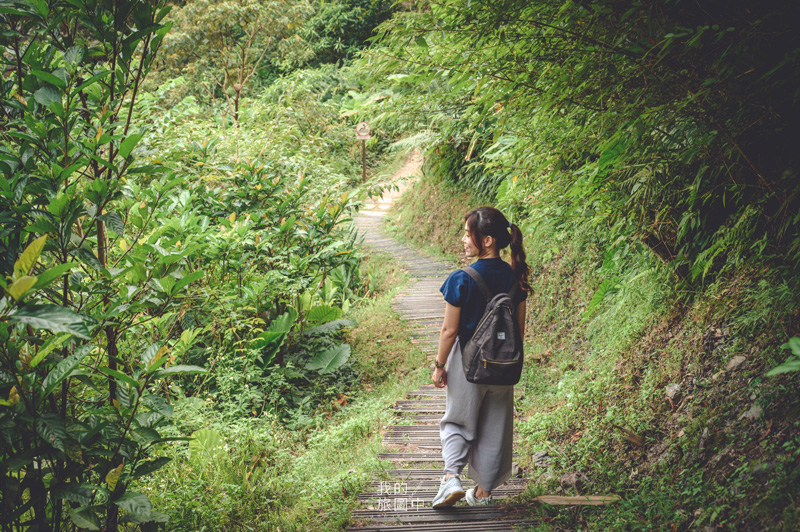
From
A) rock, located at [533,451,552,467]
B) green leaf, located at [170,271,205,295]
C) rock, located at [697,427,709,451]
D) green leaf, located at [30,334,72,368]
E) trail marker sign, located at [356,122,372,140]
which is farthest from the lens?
trail marker sign, located at [356,122,372,140]

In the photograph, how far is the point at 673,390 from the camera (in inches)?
136

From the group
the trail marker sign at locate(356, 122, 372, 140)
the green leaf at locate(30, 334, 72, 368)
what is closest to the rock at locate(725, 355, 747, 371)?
the green leaf at locate(30, 334, 72, 368)

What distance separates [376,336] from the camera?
754 cm

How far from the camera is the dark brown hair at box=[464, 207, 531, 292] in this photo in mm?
3385

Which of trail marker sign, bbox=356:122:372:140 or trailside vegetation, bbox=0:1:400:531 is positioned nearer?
trailside vegetation, bbox=0:1:400:531

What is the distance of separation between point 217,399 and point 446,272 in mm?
5299

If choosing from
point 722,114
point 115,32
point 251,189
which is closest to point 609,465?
point 722,114

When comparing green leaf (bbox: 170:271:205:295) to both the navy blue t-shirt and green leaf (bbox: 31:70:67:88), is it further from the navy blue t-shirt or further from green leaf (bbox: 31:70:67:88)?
the navy blue t-shirt

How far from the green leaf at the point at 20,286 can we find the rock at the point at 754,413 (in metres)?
3.14

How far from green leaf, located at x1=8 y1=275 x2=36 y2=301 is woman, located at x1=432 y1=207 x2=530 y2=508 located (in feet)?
7.24

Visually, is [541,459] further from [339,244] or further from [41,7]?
[41,7]

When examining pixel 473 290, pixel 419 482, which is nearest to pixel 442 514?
pixel 419 482

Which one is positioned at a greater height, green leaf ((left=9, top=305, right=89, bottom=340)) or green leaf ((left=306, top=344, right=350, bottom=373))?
green leaf ((left=9, top=305, right=89, bottom=340))

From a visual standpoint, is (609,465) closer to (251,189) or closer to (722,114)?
(722,114)
